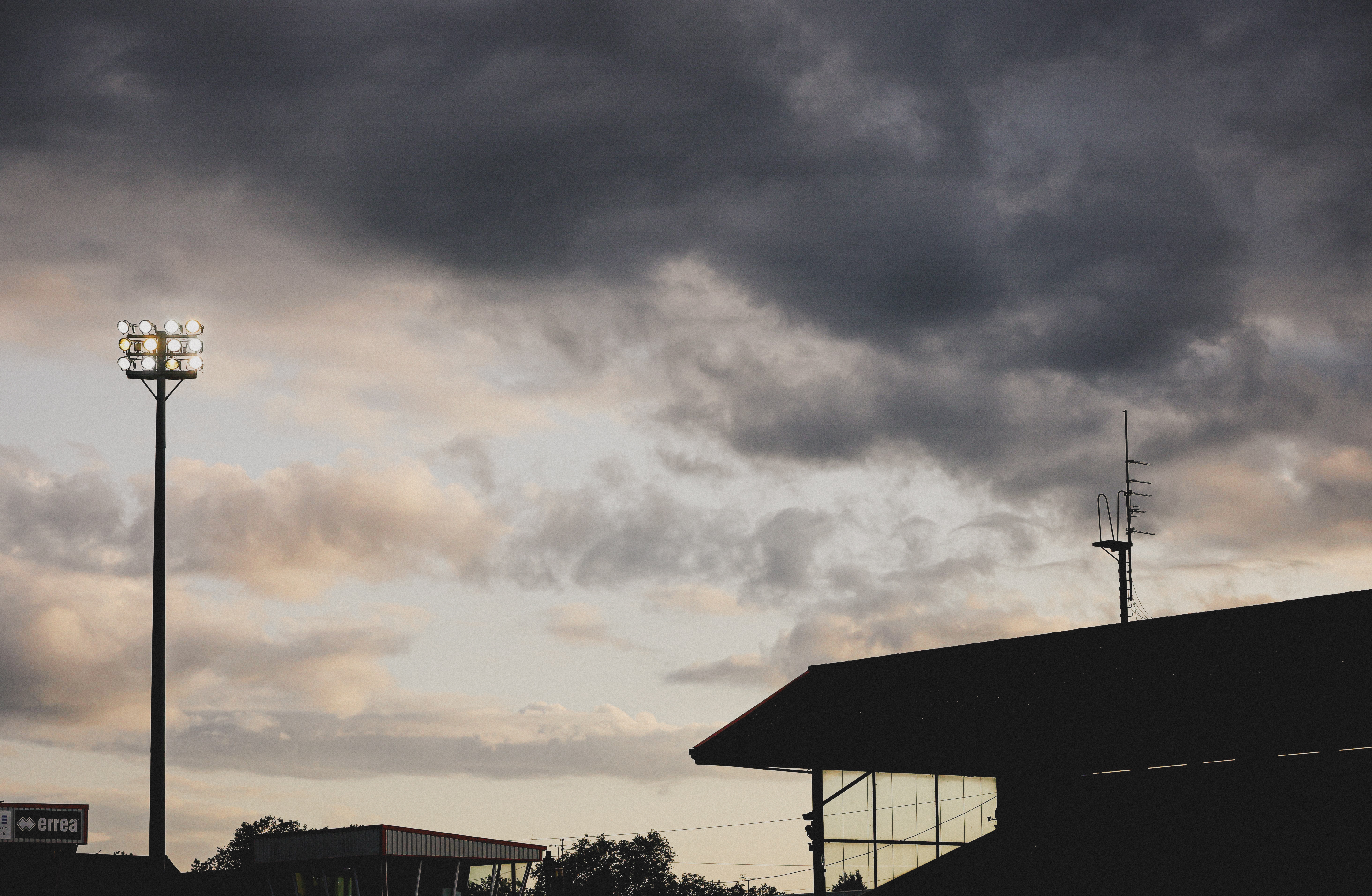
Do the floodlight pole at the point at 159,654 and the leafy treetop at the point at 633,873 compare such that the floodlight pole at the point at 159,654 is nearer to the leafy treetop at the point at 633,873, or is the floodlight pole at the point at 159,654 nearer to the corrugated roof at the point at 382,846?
the corrugated roof at the point at 382,846

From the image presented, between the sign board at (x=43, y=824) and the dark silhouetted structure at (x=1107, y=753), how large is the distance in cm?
3989

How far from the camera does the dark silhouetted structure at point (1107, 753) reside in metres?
22.5

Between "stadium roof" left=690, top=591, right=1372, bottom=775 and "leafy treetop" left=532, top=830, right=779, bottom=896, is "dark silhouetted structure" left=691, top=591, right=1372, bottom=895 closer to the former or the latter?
"stadium roof" left=690, top=591, right=1372, bottom=775

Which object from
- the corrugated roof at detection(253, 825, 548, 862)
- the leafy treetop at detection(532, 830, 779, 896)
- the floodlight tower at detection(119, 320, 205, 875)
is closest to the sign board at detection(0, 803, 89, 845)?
the corrugated roof at detection(253, 825, 548, 862)

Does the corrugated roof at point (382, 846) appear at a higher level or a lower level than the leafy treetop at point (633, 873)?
higher

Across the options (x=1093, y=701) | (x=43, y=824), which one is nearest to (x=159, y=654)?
(x=1093, y=701)

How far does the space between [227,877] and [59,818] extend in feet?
26.4

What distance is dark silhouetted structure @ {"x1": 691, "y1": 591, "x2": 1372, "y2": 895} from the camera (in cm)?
2248

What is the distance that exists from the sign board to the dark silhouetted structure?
39.9 metres

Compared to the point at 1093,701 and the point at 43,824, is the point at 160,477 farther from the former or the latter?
the point at 43,824

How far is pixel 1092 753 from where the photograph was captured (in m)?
25.7

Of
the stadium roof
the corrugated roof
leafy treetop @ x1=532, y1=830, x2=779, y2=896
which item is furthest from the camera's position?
leafy treetop @ x1=532, y1=830, x2=779, y2=896

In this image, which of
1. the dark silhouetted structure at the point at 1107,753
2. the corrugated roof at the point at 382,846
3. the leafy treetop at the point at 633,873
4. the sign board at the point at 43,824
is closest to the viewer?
the dark silhouetted structure at the point at 1107,753

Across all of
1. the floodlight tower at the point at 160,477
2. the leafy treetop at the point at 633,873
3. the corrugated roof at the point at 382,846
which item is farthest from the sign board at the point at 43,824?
the leafy treetop at the point at 633,873
